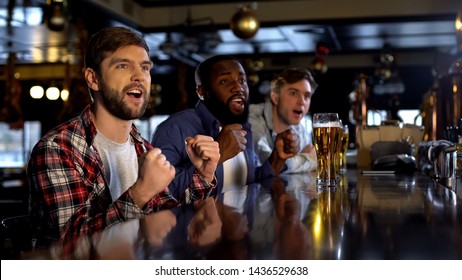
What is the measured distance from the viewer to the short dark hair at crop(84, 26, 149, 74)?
1707 millimetres

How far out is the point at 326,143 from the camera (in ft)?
6.70

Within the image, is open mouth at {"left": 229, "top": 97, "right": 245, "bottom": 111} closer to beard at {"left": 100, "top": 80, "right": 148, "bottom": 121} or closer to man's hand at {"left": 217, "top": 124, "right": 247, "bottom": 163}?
man's hand at {"left": 217, "top": 124, "right": 247, "bottom": 163}

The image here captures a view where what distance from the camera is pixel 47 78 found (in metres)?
14.8

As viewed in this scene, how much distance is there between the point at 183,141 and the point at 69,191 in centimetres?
113

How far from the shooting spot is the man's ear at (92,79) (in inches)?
67.8

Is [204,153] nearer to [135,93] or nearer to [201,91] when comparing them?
[135,93]

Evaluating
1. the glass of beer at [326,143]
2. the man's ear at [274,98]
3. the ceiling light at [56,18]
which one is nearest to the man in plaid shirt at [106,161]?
the glass of beer at [326,143]

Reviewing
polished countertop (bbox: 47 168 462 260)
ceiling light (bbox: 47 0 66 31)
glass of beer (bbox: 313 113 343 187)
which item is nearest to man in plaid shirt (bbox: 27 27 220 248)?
polished countertop (bbox: 47 168 462 260)

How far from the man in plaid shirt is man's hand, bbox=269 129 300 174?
826 millimetres

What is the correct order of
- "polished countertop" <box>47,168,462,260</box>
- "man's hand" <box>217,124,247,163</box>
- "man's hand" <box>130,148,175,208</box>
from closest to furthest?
1. "polished countertop" <box>47,168,462,260</box>
2. "man's hand" <box>130,148,175,208</box>
3. "man's hand" <box>217,124,247,163</box>

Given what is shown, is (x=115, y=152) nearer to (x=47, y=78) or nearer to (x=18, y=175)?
(x=18, y=175)

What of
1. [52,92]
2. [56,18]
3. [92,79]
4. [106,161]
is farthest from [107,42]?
[52,92]
